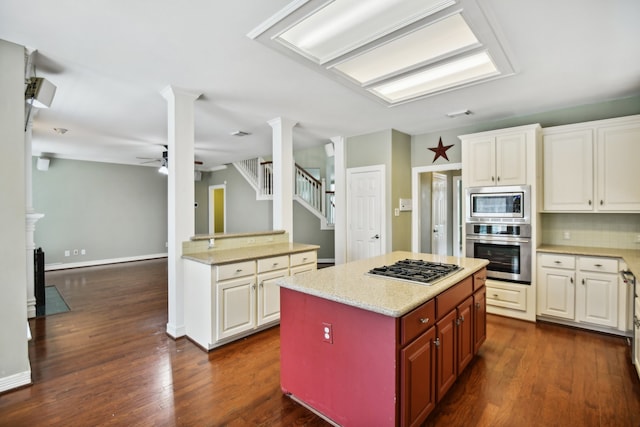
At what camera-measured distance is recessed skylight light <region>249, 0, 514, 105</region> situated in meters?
1.96

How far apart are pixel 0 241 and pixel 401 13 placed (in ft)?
10.4

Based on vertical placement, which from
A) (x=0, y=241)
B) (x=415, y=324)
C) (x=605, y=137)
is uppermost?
(x=605, y=137)

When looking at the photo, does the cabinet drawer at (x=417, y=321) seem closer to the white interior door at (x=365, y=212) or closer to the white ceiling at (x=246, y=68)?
the white ceiling at (x=246, y=68)

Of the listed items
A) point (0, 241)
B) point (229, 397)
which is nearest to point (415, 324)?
point (229, 397)

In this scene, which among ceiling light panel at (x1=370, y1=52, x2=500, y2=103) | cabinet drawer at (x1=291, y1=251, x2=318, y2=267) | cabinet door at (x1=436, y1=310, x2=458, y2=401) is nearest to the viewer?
cabinet door at (x1=436, y1=310, x2=458, y2=401)

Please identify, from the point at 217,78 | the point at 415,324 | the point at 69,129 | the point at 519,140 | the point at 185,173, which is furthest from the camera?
the point at 69,129

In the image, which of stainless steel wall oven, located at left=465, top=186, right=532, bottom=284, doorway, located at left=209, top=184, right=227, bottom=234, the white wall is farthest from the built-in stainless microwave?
doorway, located at left=209, top=184, right=227, bottom=234

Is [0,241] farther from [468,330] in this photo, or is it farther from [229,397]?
[468,330]

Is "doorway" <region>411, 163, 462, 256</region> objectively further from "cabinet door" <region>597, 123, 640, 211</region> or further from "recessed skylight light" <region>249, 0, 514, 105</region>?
"recessed skylight light" <region>249, 0, 514, 105</region>

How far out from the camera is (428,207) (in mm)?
5855

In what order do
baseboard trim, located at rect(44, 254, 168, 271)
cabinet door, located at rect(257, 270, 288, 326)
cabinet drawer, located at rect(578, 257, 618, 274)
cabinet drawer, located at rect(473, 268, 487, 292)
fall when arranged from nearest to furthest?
cabinet drawer, located at rect(473, 268, 487, 292) → cabinet drawer, located at rect(578, 257, 618, 274) → cabinet door, located at rect(257, 270, 288, 326) → baseboard trim, located at rect(44, 254, 168, 271)

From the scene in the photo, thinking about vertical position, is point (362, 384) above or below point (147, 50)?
below

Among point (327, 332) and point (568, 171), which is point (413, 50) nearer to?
point (327, 332)

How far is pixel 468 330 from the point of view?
8.02ft
